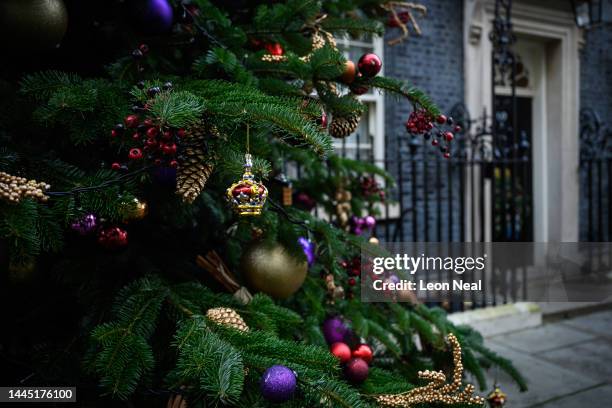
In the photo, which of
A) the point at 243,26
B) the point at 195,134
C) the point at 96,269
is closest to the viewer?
the point at 195,134

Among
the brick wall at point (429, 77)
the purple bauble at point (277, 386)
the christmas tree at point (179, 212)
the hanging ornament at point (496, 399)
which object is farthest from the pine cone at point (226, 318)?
the brick wall at point (429, 77)

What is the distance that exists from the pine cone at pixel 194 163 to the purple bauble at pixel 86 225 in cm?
30

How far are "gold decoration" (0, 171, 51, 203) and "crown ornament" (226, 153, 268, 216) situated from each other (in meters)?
0.39

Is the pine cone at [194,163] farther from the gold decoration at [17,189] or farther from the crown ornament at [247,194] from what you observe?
the gold decoration at [17,189]

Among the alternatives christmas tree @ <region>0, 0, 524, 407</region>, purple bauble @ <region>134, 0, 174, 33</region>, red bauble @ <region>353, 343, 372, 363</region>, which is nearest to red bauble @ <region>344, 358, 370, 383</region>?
christmas tree @ <region>0, 0, 524, 407</region>

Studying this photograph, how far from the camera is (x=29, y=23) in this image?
4.19ft

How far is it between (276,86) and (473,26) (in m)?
5.46

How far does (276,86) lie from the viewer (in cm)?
151

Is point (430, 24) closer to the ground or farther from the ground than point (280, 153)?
farther from the ground

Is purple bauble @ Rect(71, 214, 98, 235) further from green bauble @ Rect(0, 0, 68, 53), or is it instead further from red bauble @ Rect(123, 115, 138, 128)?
green bauble @ Rect(0, 0, 68, 53)

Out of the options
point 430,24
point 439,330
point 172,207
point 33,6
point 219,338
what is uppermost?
point 430,24

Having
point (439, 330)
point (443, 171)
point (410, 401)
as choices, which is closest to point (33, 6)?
point (410, 401)

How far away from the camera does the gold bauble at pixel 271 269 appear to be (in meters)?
1.57

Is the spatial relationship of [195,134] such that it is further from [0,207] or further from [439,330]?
[439,330]
